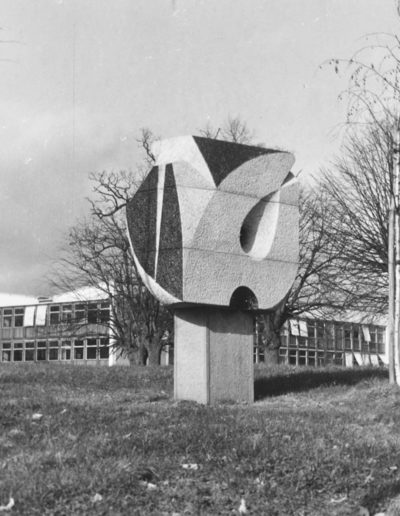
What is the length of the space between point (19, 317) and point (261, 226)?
53.3 meters

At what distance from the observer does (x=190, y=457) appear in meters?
6.87

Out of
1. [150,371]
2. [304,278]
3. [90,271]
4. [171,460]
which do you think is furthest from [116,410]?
[90,271]

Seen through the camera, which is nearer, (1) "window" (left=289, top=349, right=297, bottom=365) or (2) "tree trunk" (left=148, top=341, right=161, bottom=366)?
(2) "tree trunk" (left=148, top=341, right=161, bottom=366)

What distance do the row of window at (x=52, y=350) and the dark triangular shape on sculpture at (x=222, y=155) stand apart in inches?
1723

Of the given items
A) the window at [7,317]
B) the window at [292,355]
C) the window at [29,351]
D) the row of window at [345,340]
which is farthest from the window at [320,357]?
the window at [7,317]

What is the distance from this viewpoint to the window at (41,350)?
6009 centimetres

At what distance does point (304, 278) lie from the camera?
98.4ft

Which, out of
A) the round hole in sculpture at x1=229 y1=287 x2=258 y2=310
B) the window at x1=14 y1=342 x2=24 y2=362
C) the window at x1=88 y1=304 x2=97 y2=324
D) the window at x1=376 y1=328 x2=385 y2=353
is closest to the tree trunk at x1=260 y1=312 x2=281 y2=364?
the window at x1=88 y1=304 x2=97 y2=324

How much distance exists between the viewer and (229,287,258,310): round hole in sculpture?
37.4ft

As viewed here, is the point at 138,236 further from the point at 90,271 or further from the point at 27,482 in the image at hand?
the point at 90,271

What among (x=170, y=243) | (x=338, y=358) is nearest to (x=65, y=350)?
(x=338, y=358)

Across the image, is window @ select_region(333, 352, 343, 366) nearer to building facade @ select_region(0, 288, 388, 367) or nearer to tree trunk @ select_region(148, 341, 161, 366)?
building facade @ select_region(0, 288, 388, 367)

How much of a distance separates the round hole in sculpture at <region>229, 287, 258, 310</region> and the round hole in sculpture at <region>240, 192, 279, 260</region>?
2.05ft

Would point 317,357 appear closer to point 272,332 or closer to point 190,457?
point 272,332
